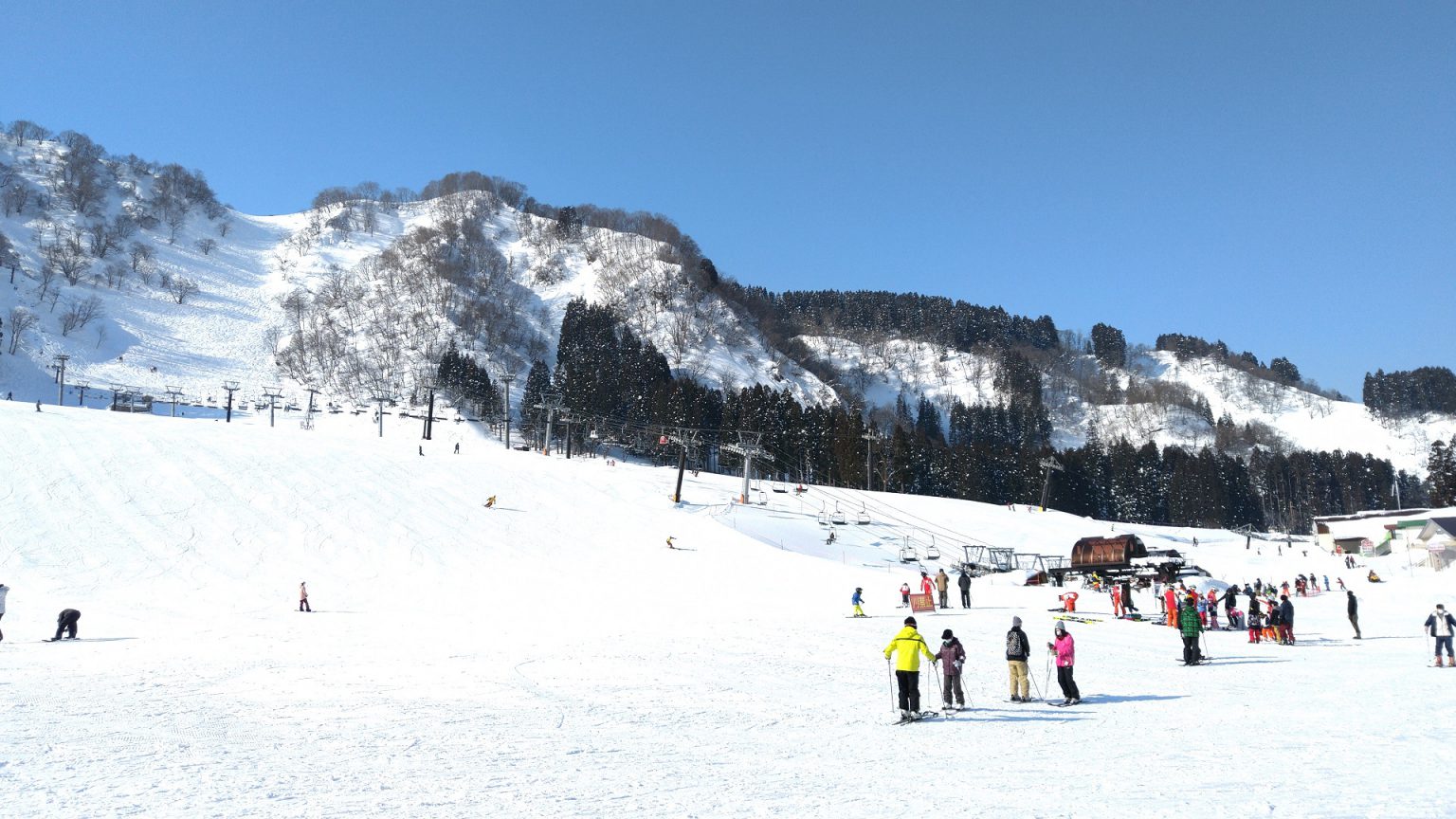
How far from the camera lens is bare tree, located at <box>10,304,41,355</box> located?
9955 cm

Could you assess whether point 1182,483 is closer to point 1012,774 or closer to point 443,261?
point 1012,774

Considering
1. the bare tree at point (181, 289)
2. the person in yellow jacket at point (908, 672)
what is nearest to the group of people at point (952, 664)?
the person in yellow jacket at point (908, 672)

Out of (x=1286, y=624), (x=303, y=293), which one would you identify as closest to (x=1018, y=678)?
(x=1286, y=624)

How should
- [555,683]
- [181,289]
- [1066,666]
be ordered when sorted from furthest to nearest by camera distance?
[181,289], [555,683], [1066,666]

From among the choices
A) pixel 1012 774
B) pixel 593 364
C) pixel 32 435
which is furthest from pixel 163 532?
pixel 593 364

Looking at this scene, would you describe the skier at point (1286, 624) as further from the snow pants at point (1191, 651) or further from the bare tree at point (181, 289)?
the bare tree at point (181, 289)

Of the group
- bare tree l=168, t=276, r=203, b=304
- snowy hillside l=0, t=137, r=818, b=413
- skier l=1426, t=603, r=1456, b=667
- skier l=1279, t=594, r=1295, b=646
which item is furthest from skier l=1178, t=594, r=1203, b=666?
bare tree l=168, t=276, r=203, b=304

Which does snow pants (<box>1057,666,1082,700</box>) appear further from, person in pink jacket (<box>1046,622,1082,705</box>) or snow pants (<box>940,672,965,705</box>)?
snow pants (<box>940,672,965,705</box>)

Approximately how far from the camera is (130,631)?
61.9 ft

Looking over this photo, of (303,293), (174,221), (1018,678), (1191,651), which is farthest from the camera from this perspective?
(174,221)

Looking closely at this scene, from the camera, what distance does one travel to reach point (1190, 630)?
15492 millimetres

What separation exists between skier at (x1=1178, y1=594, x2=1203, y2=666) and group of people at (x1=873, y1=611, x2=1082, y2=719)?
15.2 ft

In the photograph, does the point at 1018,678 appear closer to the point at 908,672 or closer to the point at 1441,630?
the point at 908,672

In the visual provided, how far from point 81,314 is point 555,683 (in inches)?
5243
